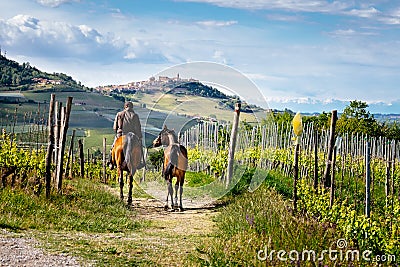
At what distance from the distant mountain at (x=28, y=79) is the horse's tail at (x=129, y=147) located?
44624mm

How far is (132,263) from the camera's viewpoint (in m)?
7.16

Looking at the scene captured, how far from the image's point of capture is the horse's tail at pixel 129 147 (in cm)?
1318

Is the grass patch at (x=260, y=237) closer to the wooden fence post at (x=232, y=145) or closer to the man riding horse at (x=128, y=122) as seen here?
the man riding horse at (x=128, y=122)

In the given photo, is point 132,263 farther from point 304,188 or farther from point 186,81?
point 186,81

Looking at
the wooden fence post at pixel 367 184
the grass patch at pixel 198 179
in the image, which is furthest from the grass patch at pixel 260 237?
the grass patch at pixel 198 179

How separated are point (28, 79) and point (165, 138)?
49197 mm

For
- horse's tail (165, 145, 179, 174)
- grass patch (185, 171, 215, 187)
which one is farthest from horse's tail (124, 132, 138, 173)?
grass patch (185, 171, 215, 187)

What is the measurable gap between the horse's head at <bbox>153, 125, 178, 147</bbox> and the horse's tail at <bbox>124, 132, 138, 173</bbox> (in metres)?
0.54

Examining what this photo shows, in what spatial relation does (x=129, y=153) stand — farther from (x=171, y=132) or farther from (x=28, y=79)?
(x=28, y=79)

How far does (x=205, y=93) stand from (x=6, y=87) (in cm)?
4791

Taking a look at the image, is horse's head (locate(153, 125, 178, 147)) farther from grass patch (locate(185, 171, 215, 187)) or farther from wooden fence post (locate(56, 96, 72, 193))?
grass patch (locate(185, 171, 215, 187))

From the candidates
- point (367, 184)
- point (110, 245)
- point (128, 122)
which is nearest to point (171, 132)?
point (128, 122)

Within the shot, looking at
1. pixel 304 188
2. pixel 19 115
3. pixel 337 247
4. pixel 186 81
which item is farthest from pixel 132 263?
pixel 19 115

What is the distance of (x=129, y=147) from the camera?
43.5ft
